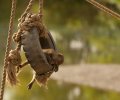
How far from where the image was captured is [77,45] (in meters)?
17.7

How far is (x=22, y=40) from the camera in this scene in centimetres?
151

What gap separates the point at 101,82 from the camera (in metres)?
8.69

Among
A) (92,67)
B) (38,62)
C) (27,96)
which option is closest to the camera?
(38,62)

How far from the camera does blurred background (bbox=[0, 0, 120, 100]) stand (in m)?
7.87

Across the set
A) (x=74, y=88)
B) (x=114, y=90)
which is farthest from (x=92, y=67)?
(x=114, y=90)

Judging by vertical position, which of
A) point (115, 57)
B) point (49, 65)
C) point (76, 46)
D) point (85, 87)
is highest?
point (49, 65)

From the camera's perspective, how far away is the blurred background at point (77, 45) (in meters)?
7.87

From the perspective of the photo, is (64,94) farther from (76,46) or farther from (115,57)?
(76,46)

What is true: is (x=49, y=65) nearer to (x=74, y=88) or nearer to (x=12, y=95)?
(x=12, y=95)

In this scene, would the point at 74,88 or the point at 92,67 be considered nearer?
the point at 74,88

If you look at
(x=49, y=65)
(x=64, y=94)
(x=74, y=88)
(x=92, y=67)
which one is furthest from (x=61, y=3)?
(x=49, y=65)

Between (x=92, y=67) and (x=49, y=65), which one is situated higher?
(x=49, y=65)

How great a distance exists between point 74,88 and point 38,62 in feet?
24.1

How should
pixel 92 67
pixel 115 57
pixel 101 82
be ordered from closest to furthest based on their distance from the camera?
pixel 101 82 < pixel 92 67 < pixel 115 57
